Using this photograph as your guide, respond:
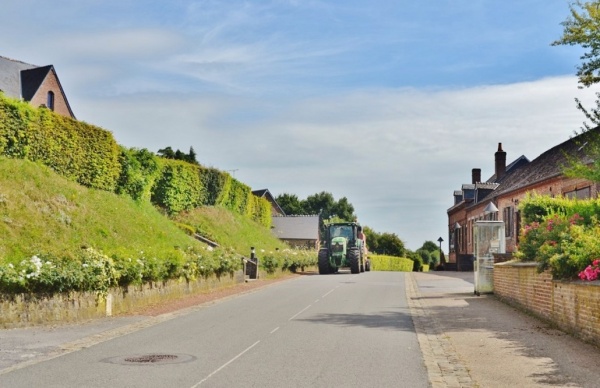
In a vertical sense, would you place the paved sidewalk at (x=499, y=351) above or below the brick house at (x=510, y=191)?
below

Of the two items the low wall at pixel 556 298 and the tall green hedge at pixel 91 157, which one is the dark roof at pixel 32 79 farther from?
the low wall at pixel 556 298

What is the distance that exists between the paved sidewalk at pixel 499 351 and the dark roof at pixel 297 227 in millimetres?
62088

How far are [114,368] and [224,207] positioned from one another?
128 ft

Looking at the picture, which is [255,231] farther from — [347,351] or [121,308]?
[347,351]

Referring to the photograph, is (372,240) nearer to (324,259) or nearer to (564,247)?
(324,259)

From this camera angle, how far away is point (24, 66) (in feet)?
165

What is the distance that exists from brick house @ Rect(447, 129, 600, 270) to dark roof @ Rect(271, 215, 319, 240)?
643 inches

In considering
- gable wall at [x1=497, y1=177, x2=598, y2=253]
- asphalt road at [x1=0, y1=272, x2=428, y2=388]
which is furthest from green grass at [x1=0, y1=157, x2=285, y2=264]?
gable wall at [x1=497, y1=177, x2=598, y2=253]

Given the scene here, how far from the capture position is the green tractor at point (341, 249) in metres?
41.4

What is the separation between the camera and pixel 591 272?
11977 millimetres

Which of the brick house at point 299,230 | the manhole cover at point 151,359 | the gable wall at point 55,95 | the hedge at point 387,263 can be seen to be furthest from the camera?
the brick house at point 299,230

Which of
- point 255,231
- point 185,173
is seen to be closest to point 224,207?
point 255,231

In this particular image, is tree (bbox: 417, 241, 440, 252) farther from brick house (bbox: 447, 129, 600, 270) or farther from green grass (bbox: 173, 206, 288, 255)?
green grass (bbox: 173, 206, 288, 255)

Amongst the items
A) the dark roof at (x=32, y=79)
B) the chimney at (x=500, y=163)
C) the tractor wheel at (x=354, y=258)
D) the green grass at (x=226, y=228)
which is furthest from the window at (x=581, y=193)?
the dark roof at (x=32, y=79)
